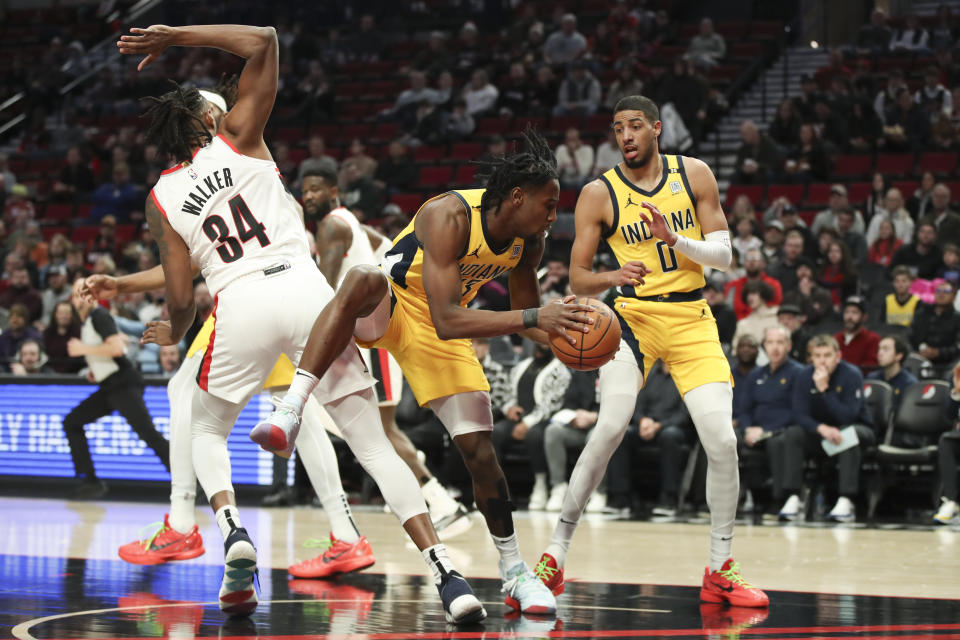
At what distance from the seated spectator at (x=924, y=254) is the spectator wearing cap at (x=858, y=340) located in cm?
122

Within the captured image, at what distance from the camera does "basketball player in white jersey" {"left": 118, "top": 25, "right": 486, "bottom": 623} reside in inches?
178

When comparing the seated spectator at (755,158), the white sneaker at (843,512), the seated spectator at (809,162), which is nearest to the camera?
the white sneaker at (843,512)

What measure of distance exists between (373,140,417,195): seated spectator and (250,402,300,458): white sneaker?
10.1 metres

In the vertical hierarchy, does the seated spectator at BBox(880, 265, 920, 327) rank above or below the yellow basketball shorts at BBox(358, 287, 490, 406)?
above

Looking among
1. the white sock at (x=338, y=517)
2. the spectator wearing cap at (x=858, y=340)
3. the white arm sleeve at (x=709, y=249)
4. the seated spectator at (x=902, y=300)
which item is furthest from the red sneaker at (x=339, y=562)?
the seated spectator at (x=902, y=300)

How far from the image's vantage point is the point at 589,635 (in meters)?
4.13

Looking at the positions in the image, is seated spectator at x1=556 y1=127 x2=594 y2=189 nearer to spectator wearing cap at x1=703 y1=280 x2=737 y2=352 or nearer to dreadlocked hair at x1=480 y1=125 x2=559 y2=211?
spectator wearing cap at x1=703 y1=280 x2=737 y2=352

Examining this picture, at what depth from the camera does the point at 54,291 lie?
13.0 meters

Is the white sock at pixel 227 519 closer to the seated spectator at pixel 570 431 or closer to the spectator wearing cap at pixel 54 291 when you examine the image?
the seated spectator at pixel 570 431

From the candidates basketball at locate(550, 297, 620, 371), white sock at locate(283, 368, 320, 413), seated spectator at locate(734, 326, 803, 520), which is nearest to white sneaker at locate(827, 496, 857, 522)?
seated spectator at locate(734, 326, 803, 520)

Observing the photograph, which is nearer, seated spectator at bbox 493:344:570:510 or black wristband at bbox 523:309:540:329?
black wristband at bbox 523:309:540:329

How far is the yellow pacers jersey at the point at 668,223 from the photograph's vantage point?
5.08m

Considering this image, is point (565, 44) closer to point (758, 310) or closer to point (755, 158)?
point (755, 158)

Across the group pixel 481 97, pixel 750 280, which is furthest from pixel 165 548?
pixel 481 97
